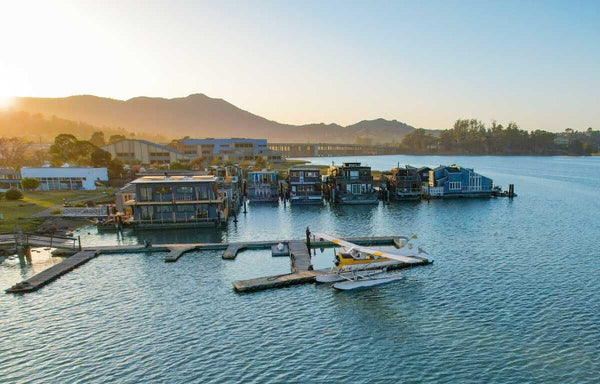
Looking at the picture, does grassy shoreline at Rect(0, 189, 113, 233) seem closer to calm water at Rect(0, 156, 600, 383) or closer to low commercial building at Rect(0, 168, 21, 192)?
low commercial building at Rect(0, 168, 21, 192)

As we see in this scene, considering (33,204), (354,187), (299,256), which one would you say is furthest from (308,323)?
(33,204)

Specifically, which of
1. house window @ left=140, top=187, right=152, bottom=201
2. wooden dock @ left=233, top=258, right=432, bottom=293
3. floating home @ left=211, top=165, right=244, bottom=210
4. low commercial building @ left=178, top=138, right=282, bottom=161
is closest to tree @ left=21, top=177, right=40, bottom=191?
floating home @ left=211, top=165, right=244, bottom=210

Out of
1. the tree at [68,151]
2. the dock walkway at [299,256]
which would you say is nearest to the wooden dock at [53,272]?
the dock walkway at [299,256]

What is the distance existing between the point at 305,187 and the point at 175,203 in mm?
34929

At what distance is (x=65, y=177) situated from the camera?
3748 inches

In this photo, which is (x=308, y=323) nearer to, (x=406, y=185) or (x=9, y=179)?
(x=406, y=185)

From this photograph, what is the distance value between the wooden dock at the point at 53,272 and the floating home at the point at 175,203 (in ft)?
48.4

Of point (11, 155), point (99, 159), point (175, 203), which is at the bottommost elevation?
point (175, 203)

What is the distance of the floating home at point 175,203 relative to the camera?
60.9 meters

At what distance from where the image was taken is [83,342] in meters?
27.1

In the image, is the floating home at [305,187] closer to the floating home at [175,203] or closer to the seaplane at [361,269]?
the floating home at [175,203]

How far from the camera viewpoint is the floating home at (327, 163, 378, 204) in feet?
282

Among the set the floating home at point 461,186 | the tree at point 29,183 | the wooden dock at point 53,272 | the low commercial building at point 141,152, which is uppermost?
the low commercial building at point 141,152

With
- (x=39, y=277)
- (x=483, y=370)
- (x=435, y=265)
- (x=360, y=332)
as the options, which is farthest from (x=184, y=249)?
(x=483, y=370)
